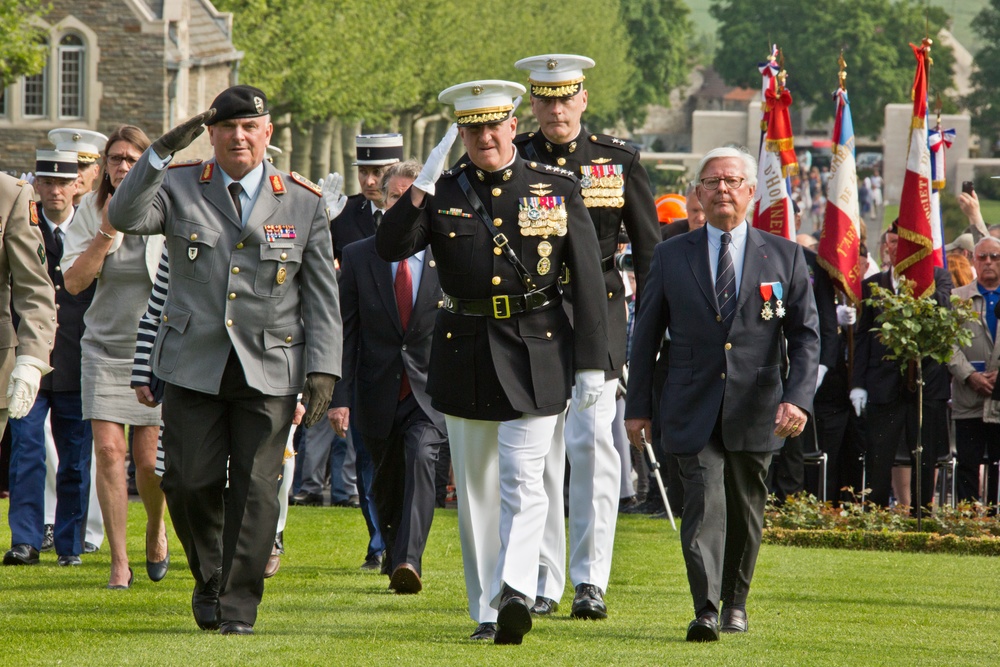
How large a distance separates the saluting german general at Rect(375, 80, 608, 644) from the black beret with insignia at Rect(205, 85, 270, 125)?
760 mm

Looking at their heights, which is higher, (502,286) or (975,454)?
(502,286)

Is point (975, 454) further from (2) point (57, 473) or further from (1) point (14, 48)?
(1) point (14, 48)

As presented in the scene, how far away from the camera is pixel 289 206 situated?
7.71 m

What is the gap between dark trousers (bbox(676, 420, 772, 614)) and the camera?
767cm

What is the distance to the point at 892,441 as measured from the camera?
43.7ft

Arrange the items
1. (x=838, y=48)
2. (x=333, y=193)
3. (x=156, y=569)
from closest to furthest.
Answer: (x=156, y=569)
(x=333, y=193)
(x=838, y=48)

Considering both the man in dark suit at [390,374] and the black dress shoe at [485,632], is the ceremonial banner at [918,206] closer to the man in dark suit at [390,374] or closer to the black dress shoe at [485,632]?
the man in dark suit at [390,374]

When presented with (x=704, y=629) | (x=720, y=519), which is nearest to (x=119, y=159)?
(x=720, y=519)

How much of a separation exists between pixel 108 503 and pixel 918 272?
706 cm

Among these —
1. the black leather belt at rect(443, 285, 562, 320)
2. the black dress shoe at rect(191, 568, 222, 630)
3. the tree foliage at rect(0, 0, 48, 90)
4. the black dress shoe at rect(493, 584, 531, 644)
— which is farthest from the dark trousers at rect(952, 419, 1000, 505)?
the tree foliage at rect(0, 0, 48, 90)

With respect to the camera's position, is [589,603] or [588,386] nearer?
[588,386]

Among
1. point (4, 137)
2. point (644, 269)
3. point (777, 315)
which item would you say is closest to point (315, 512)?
point (644, 269)

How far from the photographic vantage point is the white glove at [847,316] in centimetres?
1376

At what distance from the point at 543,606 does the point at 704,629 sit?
1.06 metres
